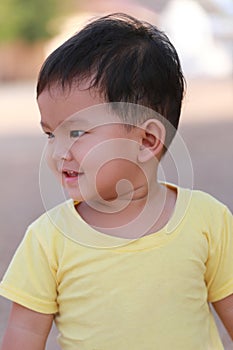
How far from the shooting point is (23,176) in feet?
23.8

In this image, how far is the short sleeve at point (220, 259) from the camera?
1.97m

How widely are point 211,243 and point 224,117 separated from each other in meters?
9.17

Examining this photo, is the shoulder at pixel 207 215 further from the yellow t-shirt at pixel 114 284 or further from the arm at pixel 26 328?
the arm at pixel 26 328

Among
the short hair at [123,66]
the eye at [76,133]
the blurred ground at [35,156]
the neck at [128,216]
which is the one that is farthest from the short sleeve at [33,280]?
the blurred ground at [35,156]

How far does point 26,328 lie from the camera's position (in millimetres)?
1913

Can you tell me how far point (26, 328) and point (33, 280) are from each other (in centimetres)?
11

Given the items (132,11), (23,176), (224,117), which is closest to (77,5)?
(132,11)

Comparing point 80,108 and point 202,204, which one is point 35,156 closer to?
point 202,204

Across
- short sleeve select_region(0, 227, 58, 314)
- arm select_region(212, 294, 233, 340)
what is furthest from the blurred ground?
short sleeve select_region(0, 227, 58, 314)

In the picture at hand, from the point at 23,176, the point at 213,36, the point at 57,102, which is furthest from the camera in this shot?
the point at 213,36

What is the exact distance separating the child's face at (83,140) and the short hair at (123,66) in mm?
32

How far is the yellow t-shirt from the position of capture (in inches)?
73.5

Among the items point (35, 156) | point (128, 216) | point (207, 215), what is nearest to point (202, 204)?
point (207, 215)

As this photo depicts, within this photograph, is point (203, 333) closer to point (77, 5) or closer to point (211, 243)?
point (211, 243)
